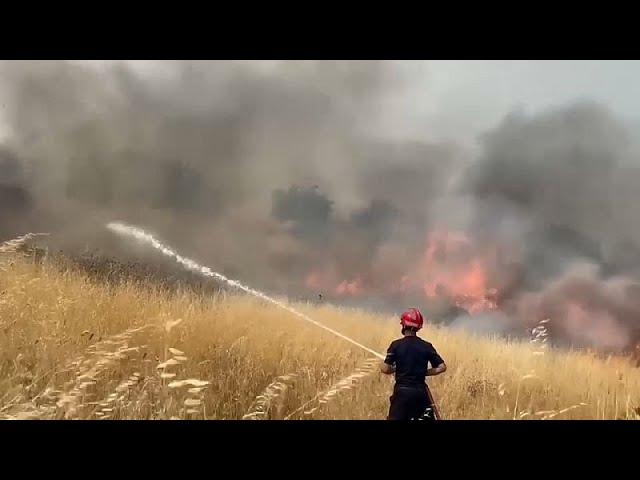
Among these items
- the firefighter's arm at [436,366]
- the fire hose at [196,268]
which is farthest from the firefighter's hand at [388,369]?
the fire hose at [196,268]

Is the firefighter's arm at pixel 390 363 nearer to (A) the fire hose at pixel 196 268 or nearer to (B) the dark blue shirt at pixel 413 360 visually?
(B) the dark blue shirt at pixel 413 360

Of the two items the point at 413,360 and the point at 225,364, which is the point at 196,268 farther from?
the point at 413,360

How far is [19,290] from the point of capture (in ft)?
16.1

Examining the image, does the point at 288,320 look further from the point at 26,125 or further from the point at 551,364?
the point at 26,125

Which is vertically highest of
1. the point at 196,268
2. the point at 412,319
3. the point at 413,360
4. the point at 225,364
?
the point at 196,268

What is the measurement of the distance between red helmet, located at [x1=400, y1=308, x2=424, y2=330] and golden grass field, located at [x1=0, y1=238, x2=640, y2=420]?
370mm

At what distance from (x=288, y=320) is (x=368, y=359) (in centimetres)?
66

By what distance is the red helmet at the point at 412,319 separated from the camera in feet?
14.7

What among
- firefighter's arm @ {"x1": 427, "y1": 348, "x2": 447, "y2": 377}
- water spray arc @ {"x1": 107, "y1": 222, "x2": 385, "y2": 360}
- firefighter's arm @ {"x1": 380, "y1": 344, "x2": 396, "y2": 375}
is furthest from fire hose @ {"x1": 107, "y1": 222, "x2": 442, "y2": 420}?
firefighter's arm @ {"x1": 427, "y1": 348, "x2": 447, "y2": 377}

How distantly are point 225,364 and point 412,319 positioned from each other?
4.64ft

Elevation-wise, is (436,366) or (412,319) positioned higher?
(412,319)

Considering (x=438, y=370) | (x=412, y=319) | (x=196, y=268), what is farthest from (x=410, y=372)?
(x=196, y=268)

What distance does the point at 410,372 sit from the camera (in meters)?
4.38
